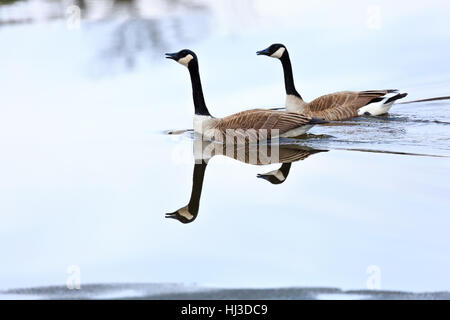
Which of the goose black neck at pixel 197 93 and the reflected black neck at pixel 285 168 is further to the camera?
the goose black neck at pixel 197 93

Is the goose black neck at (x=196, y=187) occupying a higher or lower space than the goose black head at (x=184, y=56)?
lower

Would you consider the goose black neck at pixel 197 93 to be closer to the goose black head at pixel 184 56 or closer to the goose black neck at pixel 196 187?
the goose black head at pixel 184 56

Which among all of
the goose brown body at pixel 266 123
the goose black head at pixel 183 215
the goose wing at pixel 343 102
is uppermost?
the goose wing at pixel 343 102

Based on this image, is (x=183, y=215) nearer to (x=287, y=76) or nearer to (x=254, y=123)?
(x=254, y=123)

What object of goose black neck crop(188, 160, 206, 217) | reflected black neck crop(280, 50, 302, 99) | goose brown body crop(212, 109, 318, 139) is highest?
reflected black neck crop(280, 50, 302, 99)

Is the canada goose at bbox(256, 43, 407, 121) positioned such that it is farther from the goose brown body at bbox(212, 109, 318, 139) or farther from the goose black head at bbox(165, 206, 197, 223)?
the goose black head at bbox(165, 206, 197, 223)

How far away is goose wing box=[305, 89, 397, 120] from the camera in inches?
447

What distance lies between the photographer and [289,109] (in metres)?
11.5

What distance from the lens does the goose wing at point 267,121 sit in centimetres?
998

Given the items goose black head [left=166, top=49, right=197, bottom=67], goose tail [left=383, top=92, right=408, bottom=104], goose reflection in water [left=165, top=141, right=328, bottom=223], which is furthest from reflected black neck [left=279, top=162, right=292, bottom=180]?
goose tail [left=383, top=92, right=408, bottom=104]

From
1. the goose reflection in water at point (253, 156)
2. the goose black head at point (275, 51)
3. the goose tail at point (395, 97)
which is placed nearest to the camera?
the goose reflection in water at point (253, 156)

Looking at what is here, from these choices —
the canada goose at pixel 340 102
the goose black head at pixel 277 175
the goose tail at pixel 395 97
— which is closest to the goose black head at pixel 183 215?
the goose black head at pixel 277 175
